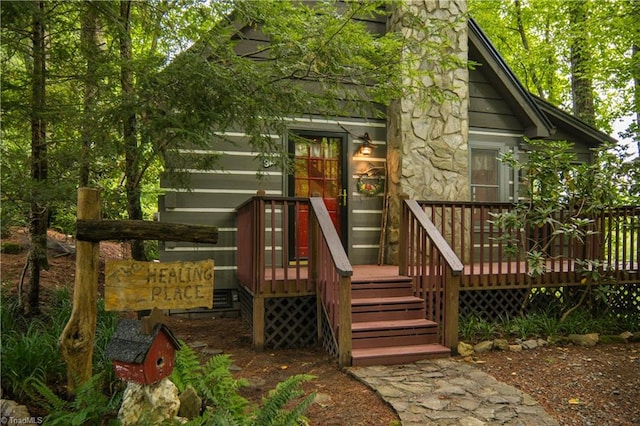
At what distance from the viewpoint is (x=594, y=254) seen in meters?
5.91

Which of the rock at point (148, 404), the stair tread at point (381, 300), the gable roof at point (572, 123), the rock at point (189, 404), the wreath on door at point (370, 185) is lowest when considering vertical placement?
the rock at point (189, 404)

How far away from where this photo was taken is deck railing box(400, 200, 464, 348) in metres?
4.61

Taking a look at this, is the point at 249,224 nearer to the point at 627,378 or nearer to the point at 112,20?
the point at 112,20

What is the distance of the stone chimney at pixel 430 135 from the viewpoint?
691cm

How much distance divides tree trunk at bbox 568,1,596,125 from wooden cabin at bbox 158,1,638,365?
446cm

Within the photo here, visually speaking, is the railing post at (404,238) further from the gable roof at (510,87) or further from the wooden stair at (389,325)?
the gable roof at (510,87)

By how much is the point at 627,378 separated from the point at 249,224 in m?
4.14

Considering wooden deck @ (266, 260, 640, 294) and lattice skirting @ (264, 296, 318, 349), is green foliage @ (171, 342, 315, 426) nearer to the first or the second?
lattice skirting @ (264, 296, 318, 349)

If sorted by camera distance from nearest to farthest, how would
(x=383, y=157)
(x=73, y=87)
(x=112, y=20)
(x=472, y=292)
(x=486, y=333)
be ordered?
(x=112, y=20)
(x=73, y=87)
(x=486, y=333)
(x=472, y=292)
(x=383, y=157)

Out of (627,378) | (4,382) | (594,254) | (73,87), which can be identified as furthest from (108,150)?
(594,254)

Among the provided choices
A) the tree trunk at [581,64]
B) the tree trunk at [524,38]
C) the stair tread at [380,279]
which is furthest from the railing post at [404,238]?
the tree trunk at [524,38]

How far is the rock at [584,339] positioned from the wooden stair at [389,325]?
1.79 meters

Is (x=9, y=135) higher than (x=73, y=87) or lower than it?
lower

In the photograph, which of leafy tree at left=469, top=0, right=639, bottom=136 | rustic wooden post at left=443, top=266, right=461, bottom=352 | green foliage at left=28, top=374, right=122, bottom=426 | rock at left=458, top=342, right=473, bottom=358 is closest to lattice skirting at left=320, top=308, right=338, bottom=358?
rustic wooden post at left=443, top=266, right=461, bottom=352
